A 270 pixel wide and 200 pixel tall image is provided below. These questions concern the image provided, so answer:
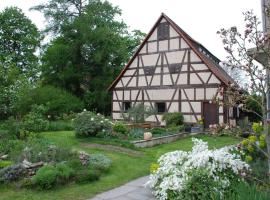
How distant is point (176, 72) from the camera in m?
24.8

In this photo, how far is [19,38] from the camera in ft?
129

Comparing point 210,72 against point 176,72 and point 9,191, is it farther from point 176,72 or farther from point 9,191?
point 9,191

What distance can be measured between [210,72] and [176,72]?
8.75ft

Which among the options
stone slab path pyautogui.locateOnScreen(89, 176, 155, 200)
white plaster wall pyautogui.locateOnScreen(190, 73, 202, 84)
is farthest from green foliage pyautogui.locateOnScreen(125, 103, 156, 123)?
stone slab path pyautogui.locateOnScreen(89, 176, 155, 200)

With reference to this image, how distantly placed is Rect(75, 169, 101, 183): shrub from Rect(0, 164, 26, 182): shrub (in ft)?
4.11

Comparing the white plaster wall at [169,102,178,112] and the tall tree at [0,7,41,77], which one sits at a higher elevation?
the tall tree at [0,7,41,77]

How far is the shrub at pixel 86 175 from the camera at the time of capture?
830cm

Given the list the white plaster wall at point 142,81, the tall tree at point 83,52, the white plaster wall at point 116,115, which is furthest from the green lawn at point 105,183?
the tall tree at point 83,52

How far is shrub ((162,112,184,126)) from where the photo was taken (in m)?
23.3

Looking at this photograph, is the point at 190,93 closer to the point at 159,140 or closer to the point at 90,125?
the point at 159,140

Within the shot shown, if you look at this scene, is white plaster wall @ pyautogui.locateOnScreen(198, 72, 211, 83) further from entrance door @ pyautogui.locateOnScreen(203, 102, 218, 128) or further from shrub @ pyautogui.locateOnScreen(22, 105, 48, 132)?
shrub @ pyautogui.locateOnScreen(22, 105, 48, 132)

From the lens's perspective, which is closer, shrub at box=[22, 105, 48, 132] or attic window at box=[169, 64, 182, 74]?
shrub at box=[22, 105, 48, 132]

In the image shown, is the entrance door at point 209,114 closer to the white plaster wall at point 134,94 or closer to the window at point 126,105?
the white plaster wall at point 134,94

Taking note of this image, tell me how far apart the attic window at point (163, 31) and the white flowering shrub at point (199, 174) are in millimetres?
19055
